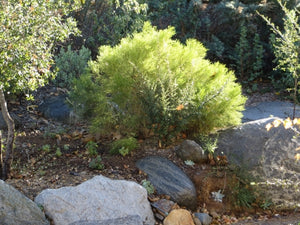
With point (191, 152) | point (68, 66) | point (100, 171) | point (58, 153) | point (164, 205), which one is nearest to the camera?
point (164, 205)

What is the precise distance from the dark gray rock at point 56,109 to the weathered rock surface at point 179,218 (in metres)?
2.66

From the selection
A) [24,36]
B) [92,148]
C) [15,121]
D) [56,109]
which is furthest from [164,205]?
[56,109]

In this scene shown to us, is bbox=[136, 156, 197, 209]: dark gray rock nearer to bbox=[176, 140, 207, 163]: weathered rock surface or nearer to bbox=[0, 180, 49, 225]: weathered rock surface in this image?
bbox=[176, 140, 207, 163]: weathered rock surface

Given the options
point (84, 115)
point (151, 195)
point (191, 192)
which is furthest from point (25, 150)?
point (191, 192)

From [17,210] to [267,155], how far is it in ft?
8.61

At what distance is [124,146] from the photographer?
462cm

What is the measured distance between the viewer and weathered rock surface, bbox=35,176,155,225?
364cm

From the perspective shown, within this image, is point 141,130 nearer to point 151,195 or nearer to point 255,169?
point 151,195

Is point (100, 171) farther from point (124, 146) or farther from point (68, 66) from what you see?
point (68, 66)

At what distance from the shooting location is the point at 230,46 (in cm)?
888

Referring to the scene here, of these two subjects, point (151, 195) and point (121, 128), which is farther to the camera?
point (121, 128)

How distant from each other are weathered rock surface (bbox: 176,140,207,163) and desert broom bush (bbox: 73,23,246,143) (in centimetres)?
17

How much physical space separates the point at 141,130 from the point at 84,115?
2.86ft

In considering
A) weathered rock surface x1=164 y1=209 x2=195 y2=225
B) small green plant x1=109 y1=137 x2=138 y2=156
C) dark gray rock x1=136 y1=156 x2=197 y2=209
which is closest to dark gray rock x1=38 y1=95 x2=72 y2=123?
small green plant x1=109 y1=137 x2=138 y2=156
